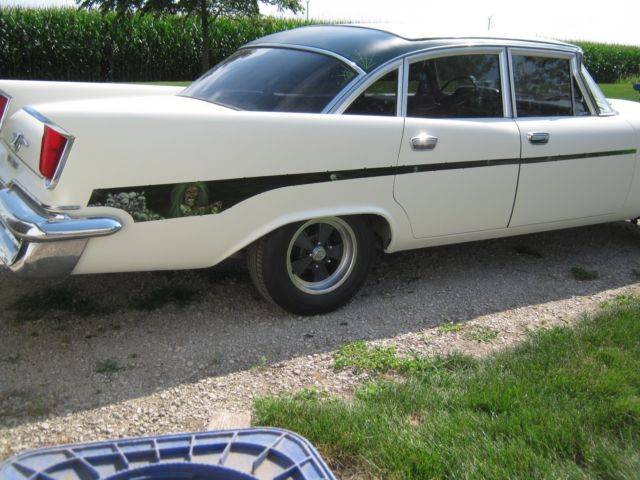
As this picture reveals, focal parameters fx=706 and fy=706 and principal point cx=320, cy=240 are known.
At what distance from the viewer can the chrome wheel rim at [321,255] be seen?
3.78 metres

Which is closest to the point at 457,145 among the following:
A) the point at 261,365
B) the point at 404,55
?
the point at 404,55

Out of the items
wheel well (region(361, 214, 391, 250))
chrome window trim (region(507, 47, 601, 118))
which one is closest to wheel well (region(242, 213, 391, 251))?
wheel well (region(361, 214, 391, 250))

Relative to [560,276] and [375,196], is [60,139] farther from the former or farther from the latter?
[560,276]

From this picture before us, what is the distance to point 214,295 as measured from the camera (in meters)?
4.14

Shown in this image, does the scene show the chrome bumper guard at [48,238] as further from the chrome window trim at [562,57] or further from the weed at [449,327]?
the chrome window trim at [562,57]

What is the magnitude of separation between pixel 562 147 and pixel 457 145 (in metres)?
0.88

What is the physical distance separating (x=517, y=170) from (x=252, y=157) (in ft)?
5.78

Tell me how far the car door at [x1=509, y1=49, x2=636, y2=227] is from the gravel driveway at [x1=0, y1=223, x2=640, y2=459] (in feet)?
1.73

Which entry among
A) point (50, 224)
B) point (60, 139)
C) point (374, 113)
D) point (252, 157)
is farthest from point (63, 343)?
point (374, 113)

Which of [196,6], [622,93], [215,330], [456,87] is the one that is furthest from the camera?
[622,93]

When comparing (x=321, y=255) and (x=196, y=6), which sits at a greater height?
(x=196, y=6)

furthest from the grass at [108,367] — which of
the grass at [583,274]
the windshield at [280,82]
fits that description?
the grass at [583,274]

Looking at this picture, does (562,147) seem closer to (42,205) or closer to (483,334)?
(483,334)

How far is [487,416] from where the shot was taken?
284cm
